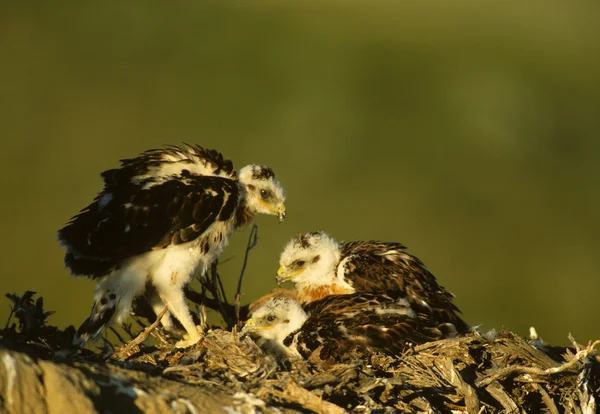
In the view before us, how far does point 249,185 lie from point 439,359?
7.28 ft

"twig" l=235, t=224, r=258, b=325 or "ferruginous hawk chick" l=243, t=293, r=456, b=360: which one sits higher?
"twig" l=235, t=224, r=258, b=325

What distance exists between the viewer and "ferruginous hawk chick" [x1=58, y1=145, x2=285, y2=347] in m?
7.71

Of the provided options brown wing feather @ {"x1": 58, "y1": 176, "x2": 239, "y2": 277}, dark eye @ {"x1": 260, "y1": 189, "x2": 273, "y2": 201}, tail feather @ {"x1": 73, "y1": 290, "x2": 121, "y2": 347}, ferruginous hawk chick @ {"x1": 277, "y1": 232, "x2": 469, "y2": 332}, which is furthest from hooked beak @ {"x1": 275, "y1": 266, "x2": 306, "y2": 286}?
tail feather @ {"x1": 73, "y1": 290, "x2": 121, "y2": 347}

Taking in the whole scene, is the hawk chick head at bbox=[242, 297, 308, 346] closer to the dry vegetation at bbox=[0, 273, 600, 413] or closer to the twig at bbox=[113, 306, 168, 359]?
the dry vegetation at bbox=[0, 273, 600, 413]

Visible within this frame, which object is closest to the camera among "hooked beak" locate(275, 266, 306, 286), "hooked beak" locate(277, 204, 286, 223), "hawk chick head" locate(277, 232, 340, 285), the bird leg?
the bird leg

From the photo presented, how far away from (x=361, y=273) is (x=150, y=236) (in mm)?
1831

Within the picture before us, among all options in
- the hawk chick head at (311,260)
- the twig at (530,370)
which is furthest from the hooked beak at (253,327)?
the twig at (530,370)

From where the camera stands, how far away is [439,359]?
288 inches

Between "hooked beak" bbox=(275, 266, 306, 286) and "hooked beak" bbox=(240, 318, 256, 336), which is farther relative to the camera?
"hooked beak" bbox=(275, 266, 306, 286)

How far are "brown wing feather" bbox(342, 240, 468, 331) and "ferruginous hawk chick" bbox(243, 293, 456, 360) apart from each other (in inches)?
10.4

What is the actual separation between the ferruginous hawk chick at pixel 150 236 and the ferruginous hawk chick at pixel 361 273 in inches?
35.8

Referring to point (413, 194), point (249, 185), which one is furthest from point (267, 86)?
point (249, 185)

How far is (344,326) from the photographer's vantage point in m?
7.53

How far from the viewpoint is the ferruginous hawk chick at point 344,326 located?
7402mm
